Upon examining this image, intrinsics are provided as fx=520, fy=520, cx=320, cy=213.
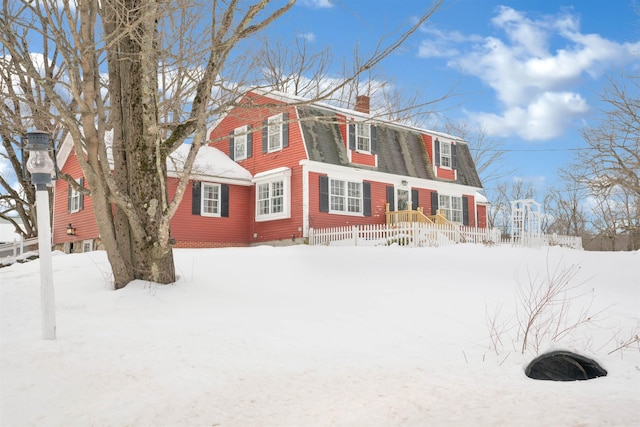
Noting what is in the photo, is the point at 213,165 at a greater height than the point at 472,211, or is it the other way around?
the point at 213,165

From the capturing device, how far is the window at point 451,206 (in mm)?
24531

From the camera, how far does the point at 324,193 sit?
19.9 metres

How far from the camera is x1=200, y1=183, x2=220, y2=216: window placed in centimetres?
1983

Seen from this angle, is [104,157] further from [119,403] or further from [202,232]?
[202,232]

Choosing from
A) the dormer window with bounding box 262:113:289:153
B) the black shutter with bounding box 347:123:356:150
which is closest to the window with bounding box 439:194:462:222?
the black shutter with bounding box 347:123:356:150

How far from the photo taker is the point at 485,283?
954cm

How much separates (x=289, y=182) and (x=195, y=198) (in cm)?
358

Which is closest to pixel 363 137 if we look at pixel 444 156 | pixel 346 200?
pixel 346 200

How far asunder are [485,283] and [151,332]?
20.3 feet

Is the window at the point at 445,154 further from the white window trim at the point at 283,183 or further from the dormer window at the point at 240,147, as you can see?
the dormer window at the point at 240,147

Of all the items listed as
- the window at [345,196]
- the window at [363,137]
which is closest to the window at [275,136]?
the window at [345,196]

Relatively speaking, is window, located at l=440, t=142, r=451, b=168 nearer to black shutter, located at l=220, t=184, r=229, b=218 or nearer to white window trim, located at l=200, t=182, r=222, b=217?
black shutter, located at l=220, t=184, r=229, b=218

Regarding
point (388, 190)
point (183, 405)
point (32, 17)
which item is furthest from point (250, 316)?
point (388, 190)

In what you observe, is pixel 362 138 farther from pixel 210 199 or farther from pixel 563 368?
pixel 563 368
